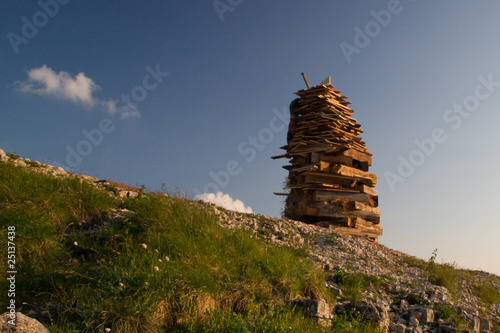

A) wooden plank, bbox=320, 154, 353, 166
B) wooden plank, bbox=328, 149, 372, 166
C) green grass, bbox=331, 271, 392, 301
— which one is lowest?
green grass, bbox=331, 271, 392, 301

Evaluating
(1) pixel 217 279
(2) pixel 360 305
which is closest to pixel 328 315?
(2) pixel 360 305

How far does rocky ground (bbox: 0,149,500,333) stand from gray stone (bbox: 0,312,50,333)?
2726mm

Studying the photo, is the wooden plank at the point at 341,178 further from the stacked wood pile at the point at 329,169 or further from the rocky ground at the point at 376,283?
the rocky ground at the point at 376,283

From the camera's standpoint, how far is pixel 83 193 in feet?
20.2

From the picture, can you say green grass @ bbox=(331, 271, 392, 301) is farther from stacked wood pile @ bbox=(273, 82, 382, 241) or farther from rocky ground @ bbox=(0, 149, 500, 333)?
stacked wood pile @ bbox=(273, 82, 382, 241)

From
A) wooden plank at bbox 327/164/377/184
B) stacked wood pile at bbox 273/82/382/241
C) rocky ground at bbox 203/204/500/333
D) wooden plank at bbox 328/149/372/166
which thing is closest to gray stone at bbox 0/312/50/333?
rocky ground at bbox 203/204/500/333

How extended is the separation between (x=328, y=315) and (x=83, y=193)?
4.41 metres

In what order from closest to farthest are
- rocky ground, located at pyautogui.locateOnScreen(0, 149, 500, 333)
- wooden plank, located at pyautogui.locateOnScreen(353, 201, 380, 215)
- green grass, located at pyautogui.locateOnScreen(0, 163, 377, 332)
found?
1. green grass, located at pyautogui.locateOnScreen(0, 163, 377, 332)
2. rocky ground, located at pyautogui.locateOnScreen(0, 149, 500, 333)
3. wooden plank, located at pyautogui.locateOnScreen(353, 201, 380, 215)

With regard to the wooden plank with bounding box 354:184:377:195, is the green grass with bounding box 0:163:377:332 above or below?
below

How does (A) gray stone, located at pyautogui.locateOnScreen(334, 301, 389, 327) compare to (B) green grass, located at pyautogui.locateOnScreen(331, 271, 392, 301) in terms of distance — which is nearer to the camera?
(A) gray stone, located at pyautogui.locateOnScreen(334, 301, 389, 327)

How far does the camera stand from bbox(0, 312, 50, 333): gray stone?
9.71ft

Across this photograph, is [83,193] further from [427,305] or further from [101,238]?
[427,305]

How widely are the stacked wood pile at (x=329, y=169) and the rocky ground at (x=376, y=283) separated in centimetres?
203

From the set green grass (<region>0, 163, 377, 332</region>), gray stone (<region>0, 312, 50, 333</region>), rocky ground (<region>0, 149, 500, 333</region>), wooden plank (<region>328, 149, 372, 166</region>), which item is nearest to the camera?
gray stone (<region>0, 312, 50, 333</region>)
